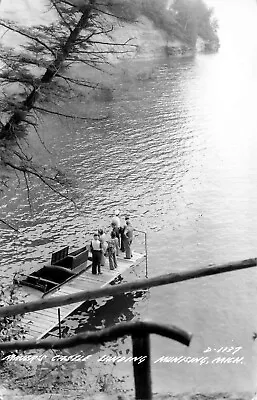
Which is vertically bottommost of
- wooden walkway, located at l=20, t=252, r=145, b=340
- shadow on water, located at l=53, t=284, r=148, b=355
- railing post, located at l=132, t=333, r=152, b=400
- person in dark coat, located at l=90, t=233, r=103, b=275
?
shadow on water, located at l=53, t=284, r=148, b=355

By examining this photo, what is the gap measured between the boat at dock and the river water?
755 mm

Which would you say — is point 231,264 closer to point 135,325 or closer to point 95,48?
point 135,325

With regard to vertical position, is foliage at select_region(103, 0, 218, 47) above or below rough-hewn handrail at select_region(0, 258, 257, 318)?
above

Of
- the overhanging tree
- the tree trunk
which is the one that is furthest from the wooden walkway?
the tree trunk

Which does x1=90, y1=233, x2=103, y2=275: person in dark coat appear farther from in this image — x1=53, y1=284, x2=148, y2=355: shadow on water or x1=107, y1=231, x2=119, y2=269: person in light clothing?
x1=53, y1=284, x2=148, y2=355: shadow on water

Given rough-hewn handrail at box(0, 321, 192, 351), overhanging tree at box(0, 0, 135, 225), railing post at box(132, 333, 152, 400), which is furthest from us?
overhanging tree at box(0, 0, 135, 225)

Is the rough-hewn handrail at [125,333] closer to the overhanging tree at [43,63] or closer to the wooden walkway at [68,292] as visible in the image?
the overhanging tree at [43,63]

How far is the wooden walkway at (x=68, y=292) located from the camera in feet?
38.9

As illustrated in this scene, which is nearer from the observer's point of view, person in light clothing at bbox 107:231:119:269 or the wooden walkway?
the wooden walkway

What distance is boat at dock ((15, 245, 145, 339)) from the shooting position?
12343 mm

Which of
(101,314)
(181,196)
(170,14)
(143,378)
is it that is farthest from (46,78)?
(181,196)

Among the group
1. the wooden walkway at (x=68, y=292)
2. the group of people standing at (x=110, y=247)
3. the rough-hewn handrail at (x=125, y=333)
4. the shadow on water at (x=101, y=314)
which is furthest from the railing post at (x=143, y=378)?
the group of people standing at (x=110, y=247)

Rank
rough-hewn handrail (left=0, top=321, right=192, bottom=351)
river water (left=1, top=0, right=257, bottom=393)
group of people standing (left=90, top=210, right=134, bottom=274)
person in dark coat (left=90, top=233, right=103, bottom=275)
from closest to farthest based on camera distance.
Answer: rough-hewn handrail (left=0, top=321, right=192, bottom=351) < river water (left=1, top=0, right=257, bottom=393) < person in dark coat (left=90, top=233, right=103, bottom=275) < group of people standing (left=90, top=210, right=134, bottom=274)

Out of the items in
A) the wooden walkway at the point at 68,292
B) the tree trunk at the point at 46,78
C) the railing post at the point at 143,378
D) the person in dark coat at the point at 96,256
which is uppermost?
the tree trunk at the point at 46,78
